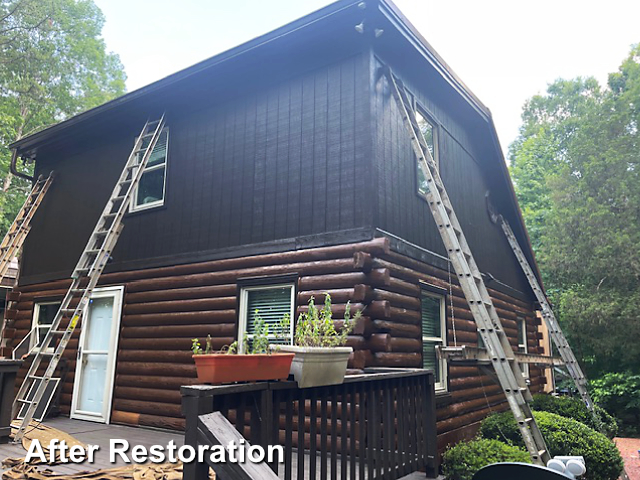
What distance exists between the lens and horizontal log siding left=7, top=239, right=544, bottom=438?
18.6 ft

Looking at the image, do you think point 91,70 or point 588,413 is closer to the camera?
point 588,413

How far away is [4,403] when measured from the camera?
548cm

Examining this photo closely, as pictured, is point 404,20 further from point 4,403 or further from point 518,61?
point 518,61

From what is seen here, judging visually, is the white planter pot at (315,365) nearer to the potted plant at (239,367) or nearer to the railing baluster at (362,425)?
the potted plant at (239,367)

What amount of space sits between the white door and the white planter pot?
5.85 meters

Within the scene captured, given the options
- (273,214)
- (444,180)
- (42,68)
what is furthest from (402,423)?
(42,68)

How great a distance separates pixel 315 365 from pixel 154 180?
6.30m

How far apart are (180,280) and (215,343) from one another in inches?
52.0

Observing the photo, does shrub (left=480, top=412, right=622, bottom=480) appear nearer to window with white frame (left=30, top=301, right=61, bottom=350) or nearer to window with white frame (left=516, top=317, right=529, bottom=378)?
window with white frame (left=516, top=317, right=529, bottom=378)

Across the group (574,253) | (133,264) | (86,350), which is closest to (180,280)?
(133,264)

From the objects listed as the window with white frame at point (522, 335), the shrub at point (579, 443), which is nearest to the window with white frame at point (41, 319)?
the shrub at point (579, 443)

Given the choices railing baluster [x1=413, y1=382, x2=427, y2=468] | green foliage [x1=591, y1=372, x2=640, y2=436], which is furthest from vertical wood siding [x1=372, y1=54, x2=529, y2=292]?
green foliage [x1=591, y1=372, x2=640, y2=436]

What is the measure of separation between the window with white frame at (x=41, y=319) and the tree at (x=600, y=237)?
1354 cm

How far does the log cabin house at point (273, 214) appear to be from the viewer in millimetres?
6016
